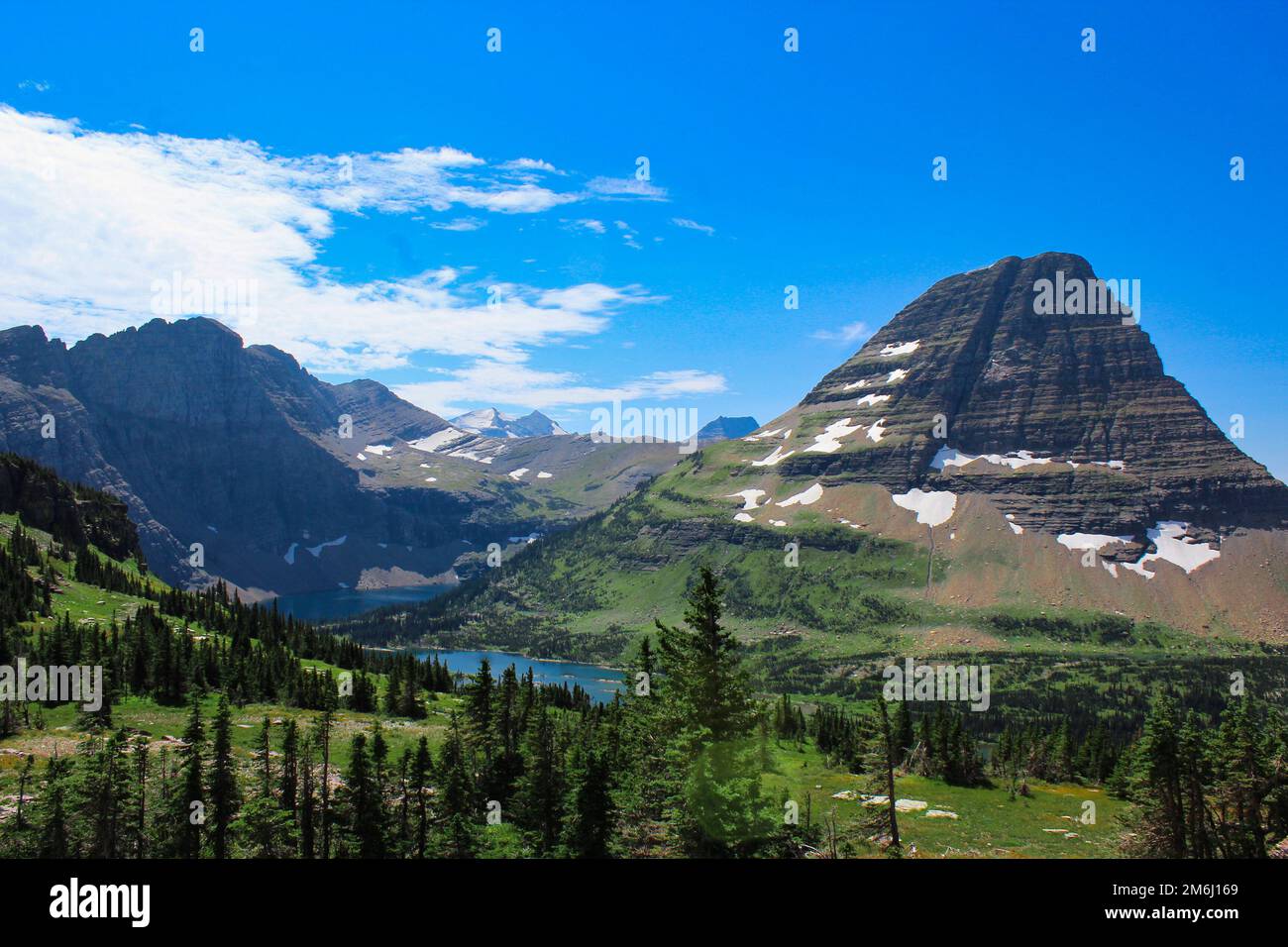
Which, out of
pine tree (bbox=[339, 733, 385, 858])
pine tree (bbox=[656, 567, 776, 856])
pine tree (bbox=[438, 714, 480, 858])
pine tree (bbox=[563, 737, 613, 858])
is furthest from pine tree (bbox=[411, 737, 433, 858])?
pine tree (bbox=[656, 567, 776, 856])

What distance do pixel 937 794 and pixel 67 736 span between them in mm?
78089

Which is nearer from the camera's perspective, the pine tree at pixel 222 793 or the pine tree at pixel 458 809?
the pine tree at pixel 222 793

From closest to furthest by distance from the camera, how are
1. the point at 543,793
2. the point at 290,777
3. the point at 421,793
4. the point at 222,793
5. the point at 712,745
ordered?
1. the point at 712,745
2. the point at 222,793
3. the point at 421,793
4. the point at 290,777
5. the point at 543,793

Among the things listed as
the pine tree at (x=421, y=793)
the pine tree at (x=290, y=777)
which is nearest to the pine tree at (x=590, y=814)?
the pine tree at (x=421, y=793)

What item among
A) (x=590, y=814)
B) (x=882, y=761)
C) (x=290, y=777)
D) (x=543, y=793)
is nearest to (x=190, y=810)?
(x=290, y=777)

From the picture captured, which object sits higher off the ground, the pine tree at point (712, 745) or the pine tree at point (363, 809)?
the pine tree at point (712, 745)

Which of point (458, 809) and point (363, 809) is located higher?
point (363, 809)

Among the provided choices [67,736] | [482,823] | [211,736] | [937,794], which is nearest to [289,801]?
[482,823]

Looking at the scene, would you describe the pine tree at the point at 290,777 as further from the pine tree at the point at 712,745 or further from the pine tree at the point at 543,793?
the pine tree at the point at 712,745

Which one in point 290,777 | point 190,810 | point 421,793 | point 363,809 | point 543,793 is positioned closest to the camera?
point 190,810

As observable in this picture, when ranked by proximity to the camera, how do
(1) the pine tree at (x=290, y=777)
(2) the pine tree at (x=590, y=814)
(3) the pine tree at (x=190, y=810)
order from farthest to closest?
(1) the pine tree at (x=290, y=777)
(3) the pine tree at (x=190, y=810)
(2) the pine tree at (x=590, y=814)

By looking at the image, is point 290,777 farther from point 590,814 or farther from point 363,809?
point 590,814

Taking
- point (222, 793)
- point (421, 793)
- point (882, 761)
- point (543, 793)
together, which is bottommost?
point (543, 793)
